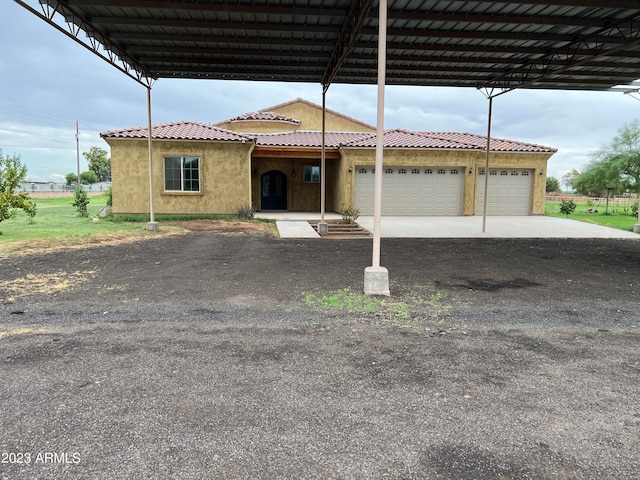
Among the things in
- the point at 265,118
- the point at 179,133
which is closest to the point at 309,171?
the point at 265,118

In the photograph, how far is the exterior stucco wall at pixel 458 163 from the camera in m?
20.1

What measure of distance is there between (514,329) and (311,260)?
17.3 feet

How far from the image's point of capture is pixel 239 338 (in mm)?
4684

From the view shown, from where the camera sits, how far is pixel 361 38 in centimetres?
1105

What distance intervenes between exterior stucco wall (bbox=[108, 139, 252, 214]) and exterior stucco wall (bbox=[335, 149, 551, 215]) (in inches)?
188

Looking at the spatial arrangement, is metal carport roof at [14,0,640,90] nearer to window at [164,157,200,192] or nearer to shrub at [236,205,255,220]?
window at [164,157,200,192]

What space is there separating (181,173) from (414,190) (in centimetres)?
1113

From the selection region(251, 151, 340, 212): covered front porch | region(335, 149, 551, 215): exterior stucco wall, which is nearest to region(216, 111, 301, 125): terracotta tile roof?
region(251, 151, 340, 212): covered front porch

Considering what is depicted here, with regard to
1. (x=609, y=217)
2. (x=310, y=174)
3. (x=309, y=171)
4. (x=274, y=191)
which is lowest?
(x=609, y=217)

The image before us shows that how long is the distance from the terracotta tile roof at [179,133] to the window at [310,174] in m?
4.67

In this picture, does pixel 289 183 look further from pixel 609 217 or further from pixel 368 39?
pixel 609 217

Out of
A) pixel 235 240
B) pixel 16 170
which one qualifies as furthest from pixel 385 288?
pixel 16 170

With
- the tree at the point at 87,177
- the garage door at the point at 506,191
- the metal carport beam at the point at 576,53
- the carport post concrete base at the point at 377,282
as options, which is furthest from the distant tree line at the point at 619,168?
the tree at the point at 87,177

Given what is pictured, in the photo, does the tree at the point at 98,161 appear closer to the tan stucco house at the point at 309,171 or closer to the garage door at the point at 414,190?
the tan stucco house at the point at 309,171
